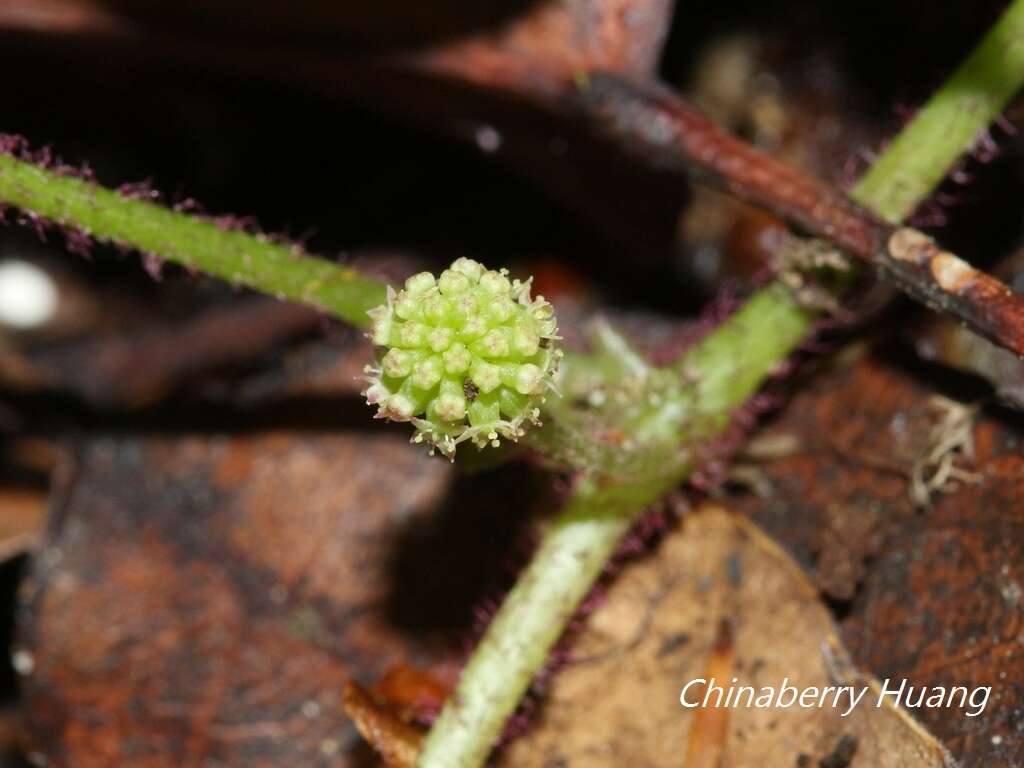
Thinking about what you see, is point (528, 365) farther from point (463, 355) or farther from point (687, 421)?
point (687, 421)

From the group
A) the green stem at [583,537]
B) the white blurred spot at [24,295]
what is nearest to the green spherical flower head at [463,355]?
the green stem at [583,537]

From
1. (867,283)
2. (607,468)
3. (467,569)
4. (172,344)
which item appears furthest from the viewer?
(172,344)

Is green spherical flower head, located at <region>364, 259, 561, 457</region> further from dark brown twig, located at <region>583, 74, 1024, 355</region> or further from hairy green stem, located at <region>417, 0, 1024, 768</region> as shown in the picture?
dark brown twig, located at <region>583, 74, 1024, 355</region>

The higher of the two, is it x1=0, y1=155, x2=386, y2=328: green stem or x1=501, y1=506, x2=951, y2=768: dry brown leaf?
x1=0, y1=155, x2=386, y2=328: green stem

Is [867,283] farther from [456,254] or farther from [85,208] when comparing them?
[85,208]

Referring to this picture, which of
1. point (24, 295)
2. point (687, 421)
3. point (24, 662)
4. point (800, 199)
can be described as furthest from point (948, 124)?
point (24, 295)

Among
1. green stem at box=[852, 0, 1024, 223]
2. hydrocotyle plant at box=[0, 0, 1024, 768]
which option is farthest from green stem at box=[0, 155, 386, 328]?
Result: green stem at box=[852, 0, 1024, 223]

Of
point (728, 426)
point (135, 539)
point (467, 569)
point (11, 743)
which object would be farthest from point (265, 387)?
point (728, 426)
